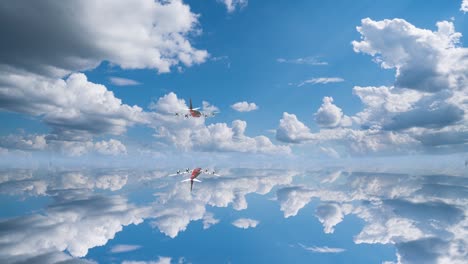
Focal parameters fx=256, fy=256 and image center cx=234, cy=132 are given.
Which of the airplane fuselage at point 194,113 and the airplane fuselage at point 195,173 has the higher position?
the airplane fuselage at point 194,113

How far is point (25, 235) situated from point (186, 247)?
121928 mm

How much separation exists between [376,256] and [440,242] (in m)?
61.0

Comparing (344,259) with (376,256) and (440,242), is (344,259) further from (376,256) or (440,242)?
(440,242)

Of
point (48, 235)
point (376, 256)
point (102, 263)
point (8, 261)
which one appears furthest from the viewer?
point (48, 235)

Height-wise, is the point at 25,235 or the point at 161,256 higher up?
the point at 25,235

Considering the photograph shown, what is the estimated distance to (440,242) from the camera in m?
200

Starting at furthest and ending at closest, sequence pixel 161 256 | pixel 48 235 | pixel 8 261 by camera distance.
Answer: pixel 48 235, pixel 161 256, pixel 8 261

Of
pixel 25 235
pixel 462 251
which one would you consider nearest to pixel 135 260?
pixel 25 235

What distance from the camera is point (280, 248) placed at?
193 metres

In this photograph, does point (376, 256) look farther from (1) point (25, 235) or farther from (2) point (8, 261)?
(1) point (25, 235)

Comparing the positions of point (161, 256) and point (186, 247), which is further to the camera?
point (186, 247)

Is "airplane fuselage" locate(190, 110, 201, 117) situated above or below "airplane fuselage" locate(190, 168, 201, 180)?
above

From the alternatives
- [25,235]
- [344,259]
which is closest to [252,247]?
[344,259]

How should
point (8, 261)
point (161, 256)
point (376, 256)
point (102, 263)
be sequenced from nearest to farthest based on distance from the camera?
1. point (8, 261)
2. point (102, 263)
3. point (161, 256)
4. point (376, 256)
